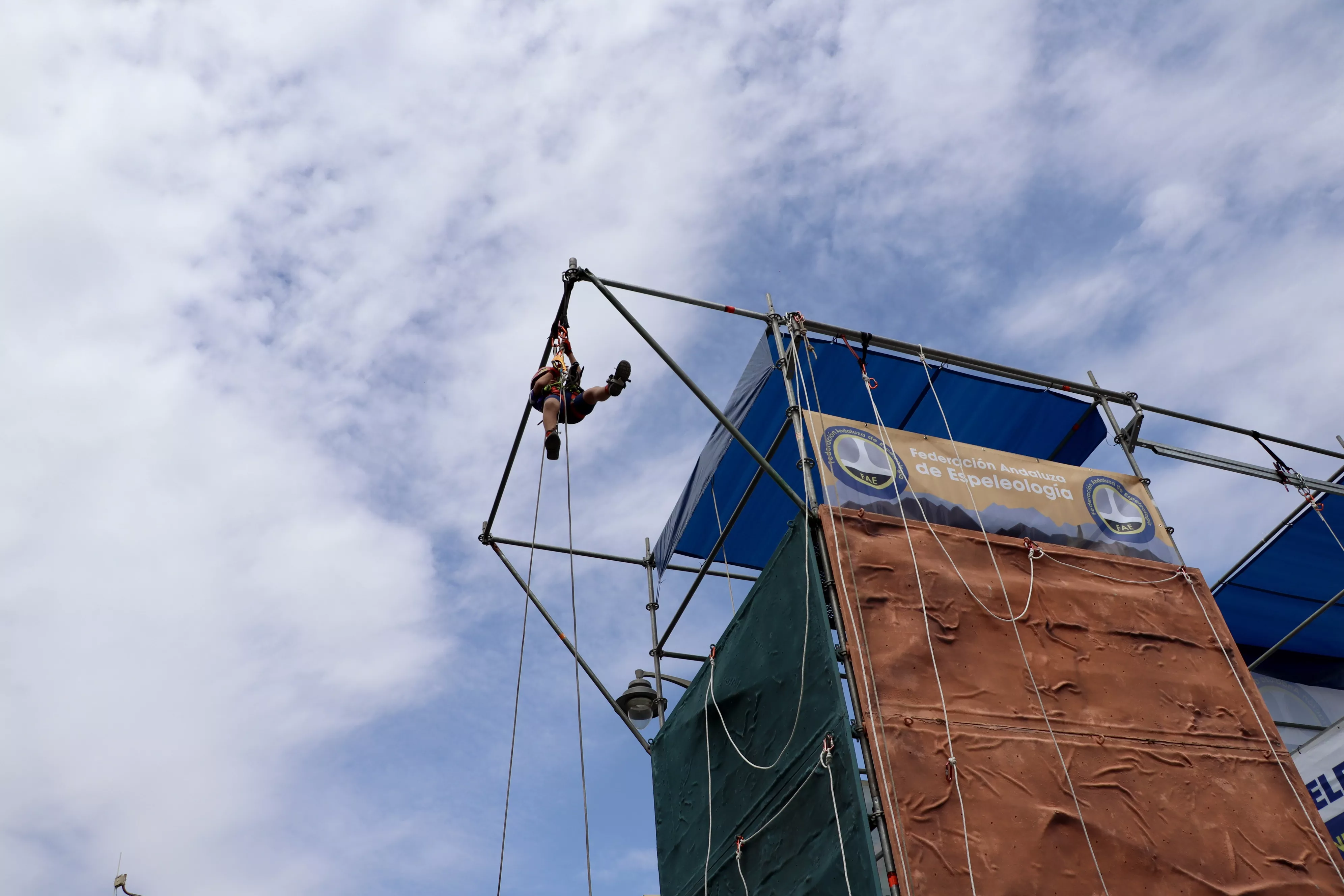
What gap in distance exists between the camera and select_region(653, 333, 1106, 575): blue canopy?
35.1 ft

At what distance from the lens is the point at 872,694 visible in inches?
294

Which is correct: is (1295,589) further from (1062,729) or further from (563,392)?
(563,392)

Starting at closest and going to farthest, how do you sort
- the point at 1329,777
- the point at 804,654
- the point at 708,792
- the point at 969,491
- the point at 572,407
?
the point at 804,654, the point at 969,491, the point at 708,792, the point at 1329,777, the point at 572,407

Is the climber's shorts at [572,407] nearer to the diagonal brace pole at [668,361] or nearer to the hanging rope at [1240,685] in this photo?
the diagonal brace pole at [668,361]

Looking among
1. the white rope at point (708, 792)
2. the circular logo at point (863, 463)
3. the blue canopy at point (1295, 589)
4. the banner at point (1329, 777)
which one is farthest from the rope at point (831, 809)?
the blue canopy at point (1295, 589)

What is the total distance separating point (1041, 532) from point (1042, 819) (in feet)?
9.42

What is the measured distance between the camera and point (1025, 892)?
6.84 m

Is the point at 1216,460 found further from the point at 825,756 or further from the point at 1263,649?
the point at 825,756

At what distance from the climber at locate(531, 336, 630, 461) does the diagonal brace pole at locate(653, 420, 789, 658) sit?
5.55ft

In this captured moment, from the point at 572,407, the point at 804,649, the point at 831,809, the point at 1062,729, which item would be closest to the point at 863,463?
the point at 804,649

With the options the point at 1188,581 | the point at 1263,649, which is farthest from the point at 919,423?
the point at 1263,649

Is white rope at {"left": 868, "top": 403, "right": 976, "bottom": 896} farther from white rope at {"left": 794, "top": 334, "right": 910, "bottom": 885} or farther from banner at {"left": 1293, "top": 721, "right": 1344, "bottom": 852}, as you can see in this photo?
banner at {"left": 1293, "top": 721, "right": 1344, "bottom": 852}

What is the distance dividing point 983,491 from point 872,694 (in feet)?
8.94

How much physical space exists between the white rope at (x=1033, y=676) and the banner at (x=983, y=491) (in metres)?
0.04
